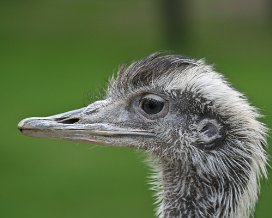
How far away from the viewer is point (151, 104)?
231 inches

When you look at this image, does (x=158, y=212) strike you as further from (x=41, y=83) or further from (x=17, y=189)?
(x=41, y=83)

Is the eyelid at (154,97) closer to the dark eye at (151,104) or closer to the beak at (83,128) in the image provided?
the dark eye at (151,104)

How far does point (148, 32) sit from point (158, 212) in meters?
16.5

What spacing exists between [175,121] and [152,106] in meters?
0.19

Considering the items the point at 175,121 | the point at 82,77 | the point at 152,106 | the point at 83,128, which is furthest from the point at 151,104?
the point at 82,77

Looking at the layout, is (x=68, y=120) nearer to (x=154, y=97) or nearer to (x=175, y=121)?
(x=154, y=97)

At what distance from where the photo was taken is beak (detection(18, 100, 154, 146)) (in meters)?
5.80

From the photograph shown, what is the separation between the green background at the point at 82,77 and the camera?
1168 cm

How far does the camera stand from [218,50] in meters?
20.6

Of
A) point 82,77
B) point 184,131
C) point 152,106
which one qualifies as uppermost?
point 82,77

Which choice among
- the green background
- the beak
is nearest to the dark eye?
the beak

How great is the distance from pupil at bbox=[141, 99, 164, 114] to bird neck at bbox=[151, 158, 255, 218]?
A: 0.33m

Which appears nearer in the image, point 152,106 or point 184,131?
point 184,131

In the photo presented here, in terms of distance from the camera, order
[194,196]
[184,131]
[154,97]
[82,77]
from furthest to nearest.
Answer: [82,77] → [154,97] → [184,131] → [194,196]
